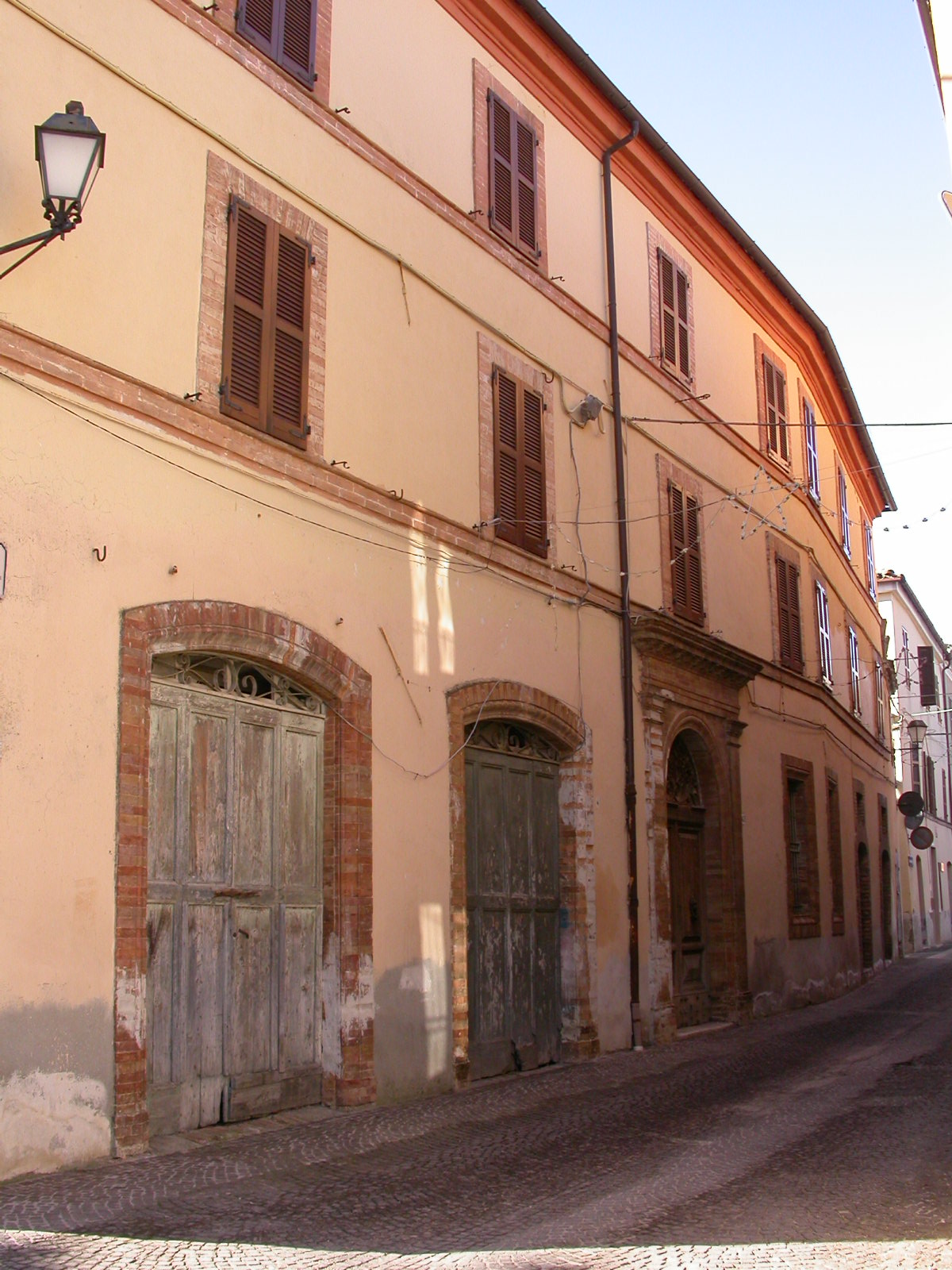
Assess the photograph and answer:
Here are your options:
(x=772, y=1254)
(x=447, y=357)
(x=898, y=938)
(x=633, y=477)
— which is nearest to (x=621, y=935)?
(x=633, y=477)

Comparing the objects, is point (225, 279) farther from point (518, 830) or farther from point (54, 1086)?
point (518, 830)

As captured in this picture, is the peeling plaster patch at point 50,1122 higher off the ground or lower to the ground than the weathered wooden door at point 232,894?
lower

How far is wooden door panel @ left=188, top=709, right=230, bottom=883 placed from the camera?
27.8 ft

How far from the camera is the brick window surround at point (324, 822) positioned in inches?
296

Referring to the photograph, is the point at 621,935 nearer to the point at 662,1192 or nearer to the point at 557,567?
the point at 557,567

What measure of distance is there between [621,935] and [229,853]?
5490 millimetres

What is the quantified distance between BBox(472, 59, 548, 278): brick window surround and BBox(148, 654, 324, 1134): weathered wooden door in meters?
5.28

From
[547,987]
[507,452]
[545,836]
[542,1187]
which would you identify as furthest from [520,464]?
[542,1187]

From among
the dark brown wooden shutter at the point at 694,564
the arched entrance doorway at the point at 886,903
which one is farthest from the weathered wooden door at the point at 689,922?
the arched entrance doorway at the point at 886,903

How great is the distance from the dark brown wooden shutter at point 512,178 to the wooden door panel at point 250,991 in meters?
6.80

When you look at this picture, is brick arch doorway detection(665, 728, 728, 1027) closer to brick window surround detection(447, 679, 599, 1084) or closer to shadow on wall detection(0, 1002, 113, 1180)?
brick window surround detection(447, 679, 599, 1084)

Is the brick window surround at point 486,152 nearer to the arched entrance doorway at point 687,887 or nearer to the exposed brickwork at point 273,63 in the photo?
the exposed brickwork at point 273,63

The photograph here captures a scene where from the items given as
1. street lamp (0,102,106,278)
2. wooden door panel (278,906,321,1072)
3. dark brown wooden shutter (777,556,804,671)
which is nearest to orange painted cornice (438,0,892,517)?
dark brown wooden shutter (777,556,804,671)

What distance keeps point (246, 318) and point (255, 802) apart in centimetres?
330
